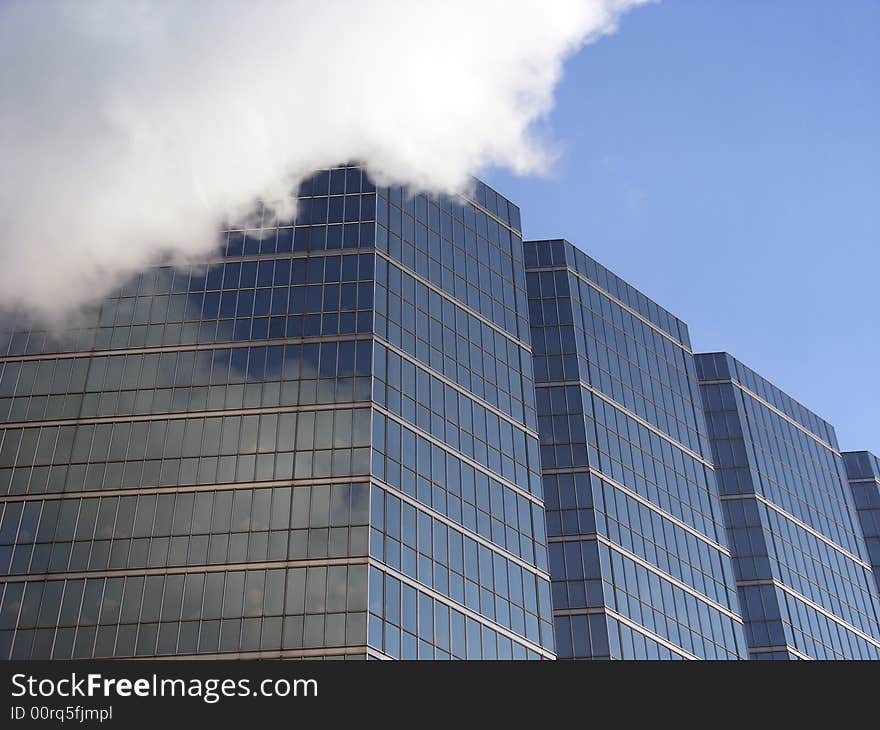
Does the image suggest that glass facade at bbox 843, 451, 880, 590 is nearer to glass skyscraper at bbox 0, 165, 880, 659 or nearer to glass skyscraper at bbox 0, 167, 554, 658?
glass skyscraper at bbox 0, 165, 880, 659

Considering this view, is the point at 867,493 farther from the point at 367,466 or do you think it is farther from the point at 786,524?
the point at 367,466

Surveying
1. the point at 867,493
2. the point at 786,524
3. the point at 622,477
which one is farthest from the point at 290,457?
the point at 867,493

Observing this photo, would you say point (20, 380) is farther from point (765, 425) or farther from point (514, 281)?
point (765, 425)

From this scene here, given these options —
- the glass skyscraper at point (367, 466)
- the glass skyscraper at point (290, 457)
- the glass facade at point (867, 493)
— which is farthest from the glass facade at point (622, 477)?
the glass facade at point (867, 493)

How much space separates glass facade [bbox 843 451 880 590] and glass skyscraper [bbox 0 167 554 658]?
52.3 m

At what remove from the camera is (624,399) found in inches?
3565

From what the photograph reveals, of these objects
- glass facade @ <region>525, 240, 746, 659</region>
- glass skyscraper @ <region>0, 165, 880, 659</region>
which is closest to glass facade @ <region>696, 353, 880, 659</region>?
glass skyscraper @ <region>0, 165, 880, 659</region>

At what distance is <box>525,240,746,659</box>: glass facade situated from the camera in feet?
261

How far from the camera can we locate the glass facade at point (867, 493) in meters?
115

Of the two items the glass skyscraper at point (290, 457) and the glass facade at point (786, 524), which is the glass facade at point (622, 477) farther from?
the glass skyscraper at point (290, 457)

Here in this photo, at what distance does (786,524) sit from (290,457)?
164 feet
